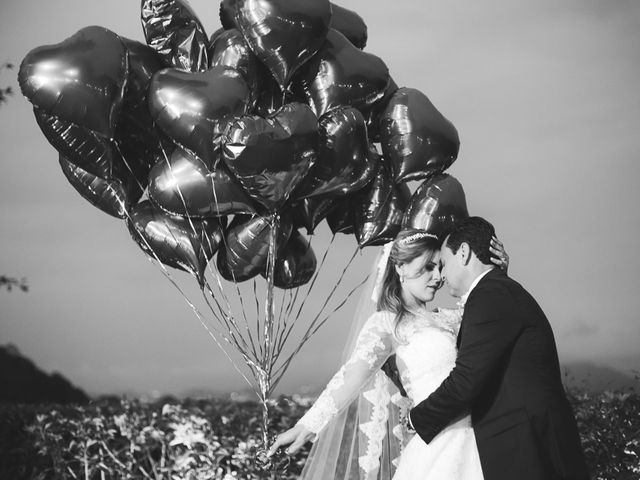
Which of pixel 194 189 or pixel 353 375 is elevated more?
pixel 194 189

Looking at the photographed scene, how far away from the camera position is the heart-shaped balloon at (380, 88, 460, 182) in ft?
10.7

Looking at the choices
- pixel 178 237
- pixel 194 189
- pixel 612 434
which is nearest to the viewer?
pixel 194 189

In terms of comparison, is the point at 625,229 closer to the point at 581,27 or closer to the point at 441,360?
the point at 581,27

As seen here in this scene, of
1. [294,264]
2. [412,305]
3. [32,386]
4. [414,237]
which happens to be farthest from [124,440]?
[32,386]

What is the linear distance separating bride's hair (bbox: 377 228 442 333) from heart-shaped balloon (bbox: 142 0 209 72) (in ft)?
3.64

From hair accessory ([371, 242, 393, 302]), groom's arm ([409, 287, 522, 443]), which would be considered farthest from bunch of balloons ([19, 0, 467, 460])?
groom's arm ([409, 287, 522, 443])

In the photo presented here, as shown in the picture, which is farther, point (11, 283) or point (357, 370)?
point (11, 283)

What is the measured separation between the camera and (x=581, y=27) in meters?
9.30

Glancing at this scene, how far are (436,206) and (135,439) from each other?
3.12 metres

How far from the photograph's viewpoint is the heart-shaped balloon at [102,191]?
3.39m

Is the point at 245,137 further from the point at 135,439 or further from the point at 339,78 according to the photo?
the point at 135,439

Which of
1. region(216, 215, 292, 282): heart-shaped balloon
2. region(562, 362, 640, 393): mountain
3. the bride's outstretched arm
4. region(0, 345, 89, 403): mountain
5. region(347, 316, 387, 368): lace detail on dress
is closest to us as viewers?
the bride's outstretched arm

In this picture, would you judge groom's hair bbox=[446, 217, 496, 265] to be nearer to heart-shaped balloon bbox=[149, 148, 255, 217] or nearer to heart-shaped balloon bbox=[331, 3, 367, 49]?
heart-shaped balloon bbox=[149, 148, 255, 217]

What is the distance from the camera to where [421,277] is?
10.2 ft
